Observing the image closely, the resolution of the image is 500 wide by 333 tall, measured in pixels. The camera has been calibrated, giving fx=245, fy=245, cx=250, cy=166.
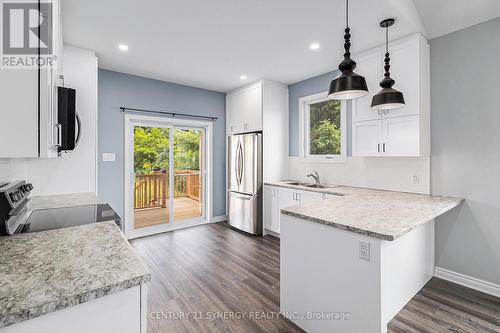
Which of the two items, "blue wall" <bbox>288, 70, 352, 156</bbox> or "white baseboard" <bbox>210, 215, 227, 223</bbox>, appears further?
"white baseboard" <bbox>210, 215, 227, 223</bbox>

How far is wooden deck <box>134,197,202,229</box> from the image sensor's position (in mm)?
4484

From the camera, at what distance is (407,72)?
279 centimetres

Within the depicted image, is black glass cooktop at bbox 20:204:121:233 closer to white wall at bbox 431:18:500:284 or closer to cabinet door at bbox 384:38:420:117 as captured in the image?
cabinet door at bbox 384:38:420:117

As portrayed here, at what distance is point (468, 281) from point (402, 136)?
5.54ft

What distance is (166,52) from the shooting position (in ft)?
A: 10.7

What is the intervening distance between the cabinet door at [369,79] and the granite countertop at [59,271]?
3.04 metres

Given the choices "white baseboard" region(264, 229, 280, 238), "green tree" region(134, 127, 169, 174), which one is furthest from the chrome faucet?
"green tree" region(134, 127, 169, 174)

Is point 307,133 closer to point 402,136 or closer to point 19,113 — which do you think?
point 402,136

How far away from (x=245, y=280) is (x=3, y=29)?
8.86 ft

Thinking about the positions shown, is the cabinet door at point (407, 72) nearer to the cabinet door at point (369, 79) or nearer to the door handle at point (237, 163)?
the cabinet door at point (369, 79)

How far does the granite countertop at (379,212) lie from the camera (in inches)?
64.4

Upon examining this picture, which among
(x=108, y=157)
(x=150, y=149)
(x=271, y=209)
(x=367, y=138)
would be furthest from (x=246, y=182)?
(x=108, y=157)

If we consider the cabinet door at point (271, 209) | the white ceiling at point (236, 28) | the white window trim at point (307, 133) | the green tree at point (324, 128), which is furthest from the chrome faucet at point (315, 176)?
the white ceiling at point (236, 28)

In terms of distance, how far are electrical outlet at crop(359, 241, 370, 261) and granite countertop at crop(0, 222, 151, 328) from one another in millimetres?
1314
